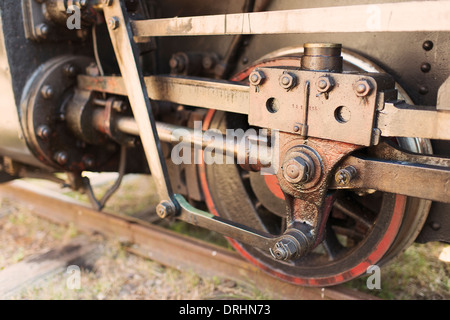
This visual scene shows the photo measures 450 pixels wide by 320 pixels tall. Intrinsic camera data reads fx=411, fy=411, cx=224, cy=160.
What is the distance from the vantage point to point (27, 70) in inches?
89.6

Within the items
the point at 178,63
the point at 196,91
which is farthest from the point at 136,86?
the point at 178,63

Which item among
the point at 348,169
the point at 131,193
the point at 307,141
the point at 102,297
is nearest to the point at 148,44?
the point at 307,141

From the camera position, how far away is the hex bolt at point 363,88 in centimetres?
130

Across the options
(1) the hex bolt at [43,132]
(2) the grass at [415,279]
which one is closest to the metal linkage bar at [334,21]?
(1) the hex bolt at [43,132]

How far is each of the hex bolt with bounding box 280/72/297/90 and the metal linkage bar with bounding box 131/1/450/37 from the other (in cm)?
15

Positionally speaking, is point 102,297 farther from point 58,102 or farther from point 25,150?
point 58,102

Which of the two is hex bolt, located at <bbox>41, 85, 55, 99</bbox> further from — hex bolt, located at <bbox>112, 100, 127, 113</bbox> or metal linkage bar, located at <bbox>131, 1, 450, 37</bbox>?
metal linkage bar, located at <bbox>131, 1, 450, 37</bbox>

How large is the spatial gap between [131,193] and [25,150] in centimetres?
177

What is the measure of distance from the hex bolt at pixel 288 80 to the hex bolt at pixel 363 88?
22cm

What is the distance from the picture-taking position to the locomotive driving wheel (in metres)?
1.75

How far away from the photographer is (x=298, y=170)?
148 centimetres

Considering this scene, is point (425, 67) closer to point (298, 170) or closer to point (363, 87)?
point (363, 87)

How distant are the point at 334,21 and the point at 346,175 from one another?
0.52 m

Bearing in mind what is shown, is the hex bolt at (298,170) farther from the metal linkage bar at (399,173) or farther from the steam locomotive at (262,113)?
the metal linkage bar at (399,173)
